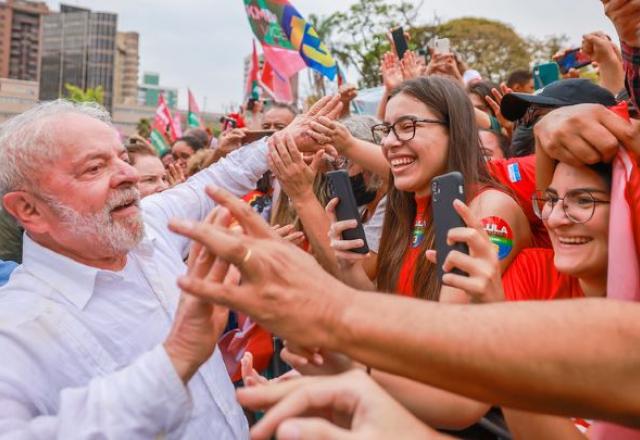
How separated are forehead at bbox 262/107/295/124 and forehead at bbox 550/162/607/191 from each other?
3724mm

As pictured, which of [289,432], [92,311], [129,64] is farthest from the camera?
[129,64]

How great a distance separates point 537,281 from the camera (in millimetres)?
2072

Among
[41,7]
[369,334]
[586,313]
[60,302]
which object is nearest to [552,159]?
[586,313]

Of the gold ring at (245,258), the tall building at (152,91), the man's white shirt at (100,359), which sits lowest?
the man's white shirt at (100,359)

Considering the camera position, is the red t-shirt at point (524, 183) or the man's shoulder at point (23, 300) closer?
the man's shoulder at point (23, 300)

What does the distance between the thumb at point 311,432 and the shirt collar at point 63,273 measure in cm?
119

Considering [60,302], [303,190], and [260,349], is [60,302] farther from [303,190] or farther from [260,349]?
[260,349]

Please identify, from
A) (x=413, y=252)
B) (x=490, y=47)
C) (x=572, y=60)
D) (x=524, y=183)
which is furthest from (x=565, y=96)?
(x=490, y=47)

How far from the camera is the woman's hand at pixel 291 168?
279cm

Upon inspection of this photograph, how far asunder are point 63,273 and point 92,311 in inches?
6.0

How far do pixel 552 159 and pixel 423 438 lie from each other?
123 centimetres

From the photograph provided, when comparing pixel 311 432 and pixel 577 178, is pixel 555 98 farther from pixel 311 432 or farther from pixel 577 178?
pixel 311 432

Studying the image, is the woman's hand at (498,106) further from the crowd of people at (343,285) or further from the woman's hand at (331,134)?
the woman's hand at (331,134)

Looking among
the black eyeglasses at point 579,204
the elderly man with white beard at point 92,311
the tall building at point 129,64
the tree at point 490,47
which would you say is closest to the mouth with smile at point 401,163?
the black eyeglasses at point 579,204
